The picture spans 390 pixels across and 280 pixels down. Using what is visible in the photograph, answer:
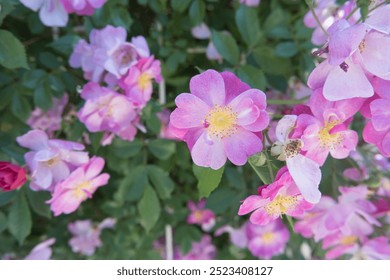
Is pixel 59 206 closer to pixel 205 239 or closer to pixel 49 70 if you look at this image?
pixel 49 70

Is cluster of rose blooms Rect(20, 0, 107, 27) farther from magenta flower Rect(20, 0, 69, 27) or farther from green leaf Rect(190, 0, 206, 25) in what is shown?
green leaf Rect(190, 0, 206, 25)

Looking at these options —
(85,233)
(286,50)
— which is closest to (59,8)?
(286,50)

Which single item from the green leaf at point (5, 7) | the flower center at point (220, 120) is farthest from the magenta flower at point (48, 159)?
the flower center at point (220, 120)

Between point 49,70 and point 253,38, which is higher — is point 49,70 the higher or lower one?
the lower one

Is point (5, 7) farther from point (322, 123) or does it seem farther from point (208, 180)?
point (322, 123)

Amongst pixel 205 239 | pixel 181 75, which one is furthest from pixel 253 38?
pixel 205 239
